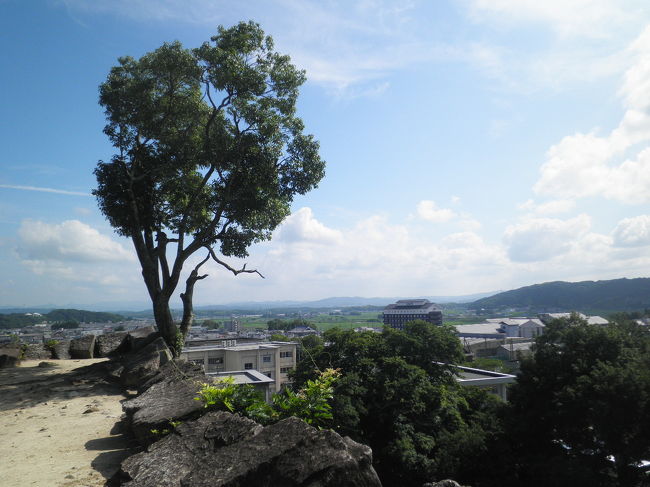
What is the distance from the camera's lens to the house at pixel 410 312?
4188 inches

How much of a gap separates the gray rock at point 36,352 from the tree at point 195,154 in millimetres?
5031

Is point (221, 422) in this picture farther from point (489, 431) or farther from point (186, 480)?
point (489, 431)

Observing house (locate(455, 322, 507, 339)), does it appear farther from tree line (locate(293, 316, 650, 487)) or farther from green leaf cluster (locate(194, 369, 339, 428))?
green leaf cluster (locate(194, 369, 339, 428))

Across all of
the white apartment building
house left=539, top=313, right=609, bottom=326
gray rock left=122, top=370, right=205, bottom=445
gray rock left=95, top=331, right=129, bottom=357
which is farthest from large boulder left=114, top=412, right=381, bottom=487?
the white apartment building

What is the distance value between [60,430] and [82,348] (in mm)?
8693

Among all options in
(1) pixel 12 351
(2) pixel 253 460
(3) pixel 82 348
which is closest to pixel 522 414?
(3) pixel 82 348

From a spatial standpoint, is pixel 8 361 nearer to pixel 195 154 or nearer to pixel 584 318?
pixel 195 154

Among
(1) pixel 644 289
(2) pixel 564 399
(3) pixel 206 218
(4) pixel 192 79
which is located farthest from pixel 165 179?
(1) pixel 644 289

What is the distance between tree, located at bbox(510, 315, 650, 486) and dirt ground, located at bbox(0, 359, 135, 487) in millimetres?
13638

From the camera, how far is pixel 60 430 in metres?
6.17

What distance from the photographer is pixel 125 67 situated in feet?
39.7

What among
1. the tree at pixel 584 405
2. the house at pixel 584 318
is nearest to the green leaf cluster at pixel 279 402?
the tree at pixel 584 405

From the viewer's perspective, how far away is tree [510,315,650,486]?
13719 mm

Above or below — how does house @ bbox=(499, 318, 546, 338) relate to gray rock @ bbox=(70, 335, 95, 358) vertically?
below
